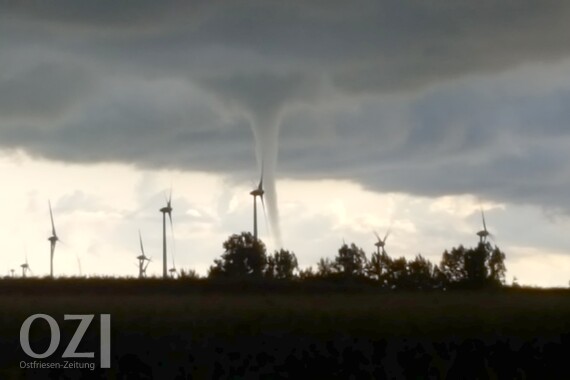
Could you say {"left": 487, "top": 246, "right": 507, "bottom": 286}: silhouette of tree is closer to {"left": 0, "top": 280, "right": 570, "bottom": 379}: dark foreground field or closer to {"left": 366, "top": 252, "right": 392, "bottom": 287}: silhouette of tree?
{"left": 366, "top": 252, "right": 392, "bottom": 287}: silhouette of tree

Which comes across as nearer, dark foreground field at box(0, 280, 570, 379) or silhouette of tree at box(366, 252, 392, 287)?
dark foreground field at box(0, 280, 570, 379)

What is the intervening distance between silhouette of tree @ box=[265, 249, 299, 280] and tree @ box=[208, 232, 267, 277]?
3.41 ft

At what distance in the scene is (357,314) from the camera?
2291 inches

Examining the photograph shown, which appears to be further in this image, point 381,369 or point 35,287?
point 35,287

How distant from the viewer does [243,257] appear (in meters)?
156

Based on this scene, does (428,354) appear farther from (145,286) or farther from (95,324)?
(145,286)

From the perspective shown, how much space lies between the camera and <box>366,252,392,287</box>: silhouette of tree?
145 meters

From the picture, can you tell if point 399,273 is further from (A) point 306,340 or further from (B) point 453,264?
(A) point 306,340

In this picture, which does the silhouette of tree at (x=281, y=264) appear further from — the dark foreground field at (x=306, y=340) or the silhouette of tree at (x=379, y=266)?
the dark foreground field at (x=306, y=340)

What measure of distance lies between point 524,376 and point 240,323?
1407 centimetres

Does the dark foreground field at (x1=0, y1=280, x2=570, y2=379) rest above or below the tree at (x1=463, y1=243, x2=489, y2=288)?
below

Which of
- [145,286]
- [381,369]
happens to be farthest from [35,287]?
[381,369]

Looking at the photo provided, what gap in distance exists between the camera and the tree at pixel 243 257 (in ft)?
502

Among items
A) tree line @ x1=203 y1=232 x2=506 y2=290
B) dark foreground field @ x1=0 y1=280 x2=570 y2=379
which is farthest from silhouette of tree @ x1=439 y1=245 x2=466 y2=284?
dark foreground field @ x1=0 y1=280 x2=570 y2=379
